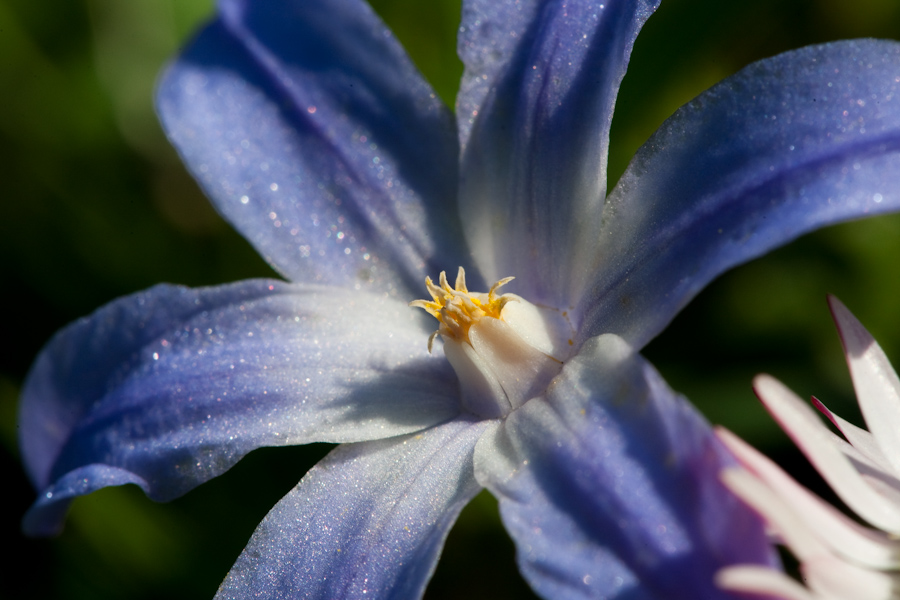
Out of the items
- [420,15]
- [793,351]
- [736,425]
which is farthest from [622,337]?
[420,15]

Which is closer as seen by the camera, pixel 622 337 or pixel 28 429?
pixel 622 337

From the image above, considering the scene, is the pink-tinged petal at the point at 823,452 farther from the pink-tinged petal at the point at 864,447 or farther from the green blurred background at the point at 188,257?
the green blurred background at the point at 188,257

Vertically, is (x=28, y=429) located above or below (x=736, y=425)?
above

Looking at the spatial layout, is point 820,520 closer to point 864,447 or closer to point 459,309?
point 864,447

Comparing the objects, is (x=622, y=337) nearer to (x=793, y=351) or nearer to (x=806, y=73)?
(x=806, y=73)

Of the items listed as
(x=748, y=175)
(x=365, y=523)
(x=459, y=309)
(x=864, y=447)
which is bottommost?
(x=365, y=523)

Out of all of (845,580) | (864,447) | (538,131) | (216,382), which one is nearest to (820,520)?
(845,580)

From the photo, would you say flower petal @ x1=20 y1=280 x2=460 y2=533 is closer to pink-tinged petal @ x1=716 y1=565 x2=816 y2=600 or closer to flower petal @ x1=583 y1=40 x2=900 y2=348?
flower petal @ x1=583 y1=40 x2=900 y2=348
